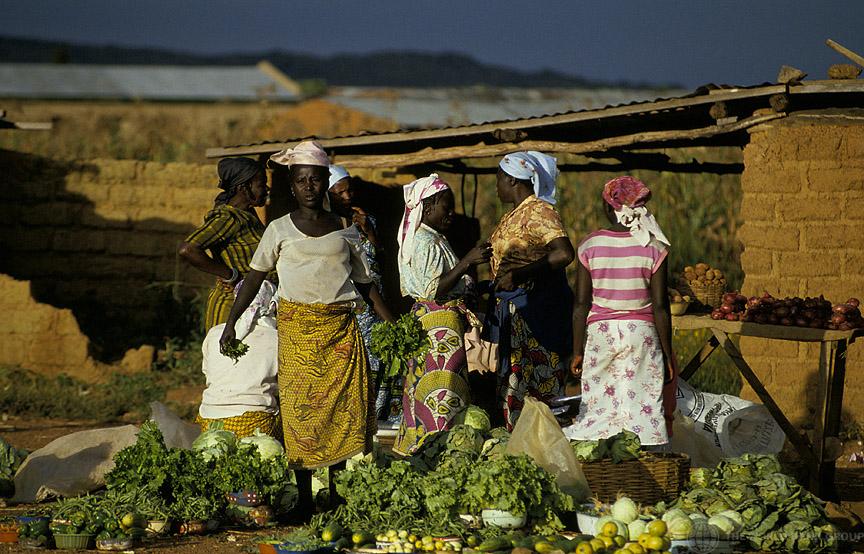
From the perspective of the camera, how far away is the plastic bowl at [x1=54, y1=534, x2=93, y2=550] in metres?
6.19

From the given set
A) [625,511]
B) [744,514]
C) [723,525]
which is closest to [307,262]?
[625,511]

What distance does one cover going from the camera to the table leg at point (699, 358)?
8.79 m

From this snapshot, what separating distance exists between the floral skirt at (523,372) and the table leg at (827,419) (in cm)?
172

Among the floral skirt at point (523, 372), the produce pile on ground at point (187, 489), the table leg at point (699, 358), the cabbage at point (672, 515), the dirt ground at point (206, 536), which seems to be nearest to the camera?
the cabbage at point (672, 515)

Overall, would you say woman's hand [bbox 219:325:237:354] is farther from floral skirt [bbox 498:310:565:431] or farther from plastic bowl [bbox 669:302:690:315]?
plastic bowl [bbox 669:302:690:315]

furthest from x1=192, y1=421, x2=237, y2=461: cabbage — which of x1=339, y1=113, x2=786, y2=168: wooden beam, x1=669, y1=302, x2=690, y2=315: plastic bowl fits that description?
x1=339, y1=113, x2=786, y2=168: wooden beam

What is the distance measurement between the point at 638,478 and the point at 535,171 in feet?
7.23

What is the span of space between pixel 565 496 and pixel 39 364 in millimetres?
8182

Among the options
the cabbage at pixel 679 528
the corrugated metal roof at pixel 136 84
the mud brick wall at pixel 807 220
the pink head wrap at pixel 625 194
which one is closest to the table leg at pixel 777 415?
the mud brick wall at pixel 807 220

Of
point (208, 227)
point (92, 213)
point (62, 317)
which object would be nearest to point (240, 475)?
point (208, 227)

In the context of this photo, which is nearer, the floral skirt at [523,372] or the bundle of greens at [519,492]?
the bundle of greens at [519,492]

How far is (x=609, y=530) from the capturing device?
582 cm

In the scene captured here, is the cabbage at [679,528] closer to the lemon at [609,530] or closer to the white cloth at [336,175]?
the lemon at [609,530]

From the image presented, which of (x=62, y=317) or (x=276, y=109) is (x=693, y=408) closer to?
(x=62, y=317)
